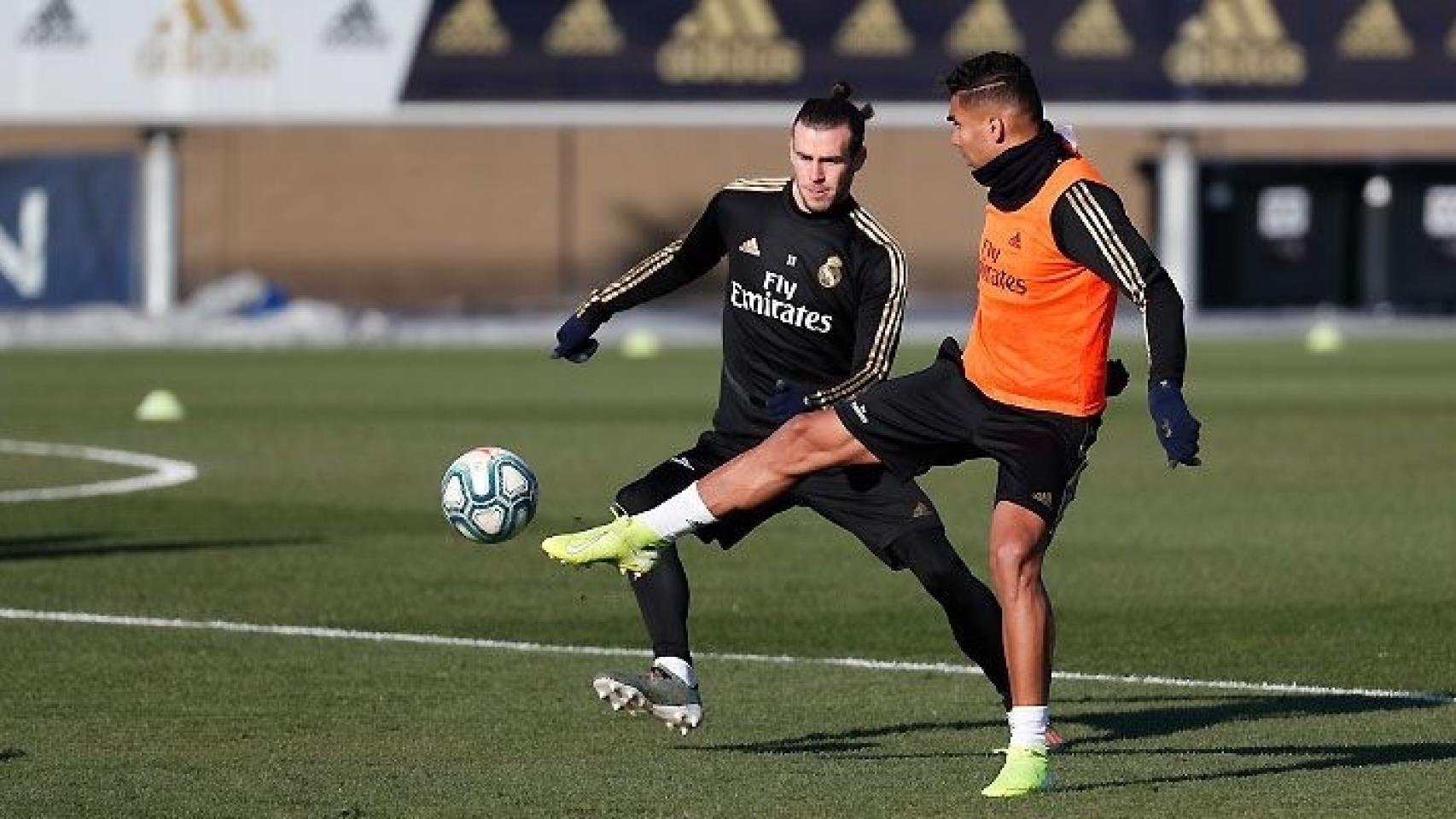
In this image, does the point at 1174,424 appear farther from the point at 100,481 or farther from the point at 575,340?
the point at 100,481

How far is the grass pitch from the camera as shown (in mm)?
9555

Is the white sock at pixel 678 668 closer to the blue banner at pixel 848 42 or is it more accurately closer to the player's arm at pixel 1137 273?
the player's arm at pixel 1137 273

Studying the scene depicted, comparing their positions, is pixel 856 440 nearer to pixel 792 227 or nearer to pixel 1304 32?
pixel 792 227

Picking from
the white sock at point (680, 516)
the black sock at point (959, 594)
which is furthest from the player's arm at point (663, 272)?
the black sock at point (959, 594)

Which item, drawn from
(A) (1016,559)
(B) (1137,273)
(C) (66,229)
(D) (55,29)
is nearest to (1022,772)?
(A) (1016,559)

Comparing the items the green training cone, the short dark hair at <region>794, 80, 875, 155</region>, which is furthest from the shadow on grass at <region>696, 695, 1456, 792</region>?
the green training cone

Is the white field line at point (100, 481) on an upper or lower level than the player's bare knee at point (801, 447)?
lower

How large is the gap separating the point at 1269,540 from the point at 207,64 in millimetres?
33876

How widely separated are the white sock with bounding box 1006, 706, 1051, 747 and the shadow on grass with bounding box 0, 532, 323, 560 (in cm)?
879

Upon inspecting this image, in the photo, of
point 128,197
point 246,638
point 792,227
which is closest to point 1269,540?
point 246,638

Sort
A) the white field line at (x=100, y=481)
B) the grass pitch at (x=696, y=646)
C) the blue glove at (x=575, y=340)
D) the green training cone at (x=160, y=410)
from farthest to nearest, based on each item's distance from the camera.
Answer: the green training cone at (x=160, y=410)
the white field line at (x=100, y=481)
the blue glove at (x=575, y=340)
the grass pitch at (x=696, y=646)

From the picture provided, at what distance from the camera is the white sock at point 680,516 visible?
9.88m

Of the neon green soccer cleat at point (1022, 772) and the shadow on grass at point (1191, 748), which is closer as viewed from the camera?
the neon green soccer cleat at point (1022, 772)

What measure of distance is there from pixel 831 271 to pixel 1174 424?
1.79 m
